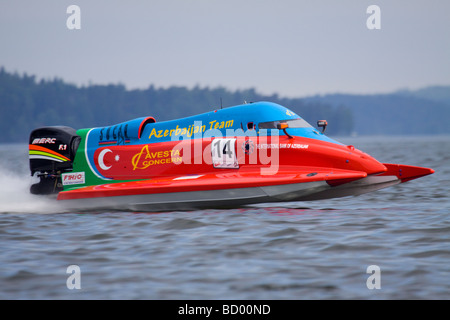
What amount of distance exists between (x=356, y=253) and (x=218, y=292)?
85.0 inches

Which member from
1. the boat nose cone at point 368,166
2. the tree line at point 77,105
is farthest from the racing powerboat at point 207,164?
the tree line at point 77,105

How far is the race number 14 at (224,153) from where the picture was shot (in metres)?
11.1

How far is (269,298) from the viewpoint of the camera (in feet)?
18.1

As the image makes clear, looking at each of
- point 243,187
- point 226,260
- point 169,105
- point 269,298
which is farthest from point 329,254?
point 169,105

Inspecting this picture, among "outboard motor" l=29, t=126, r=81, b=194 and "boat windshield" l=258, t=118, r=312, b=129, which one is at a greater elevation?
"boat windshield" l=258, t=118, r=312, b=129

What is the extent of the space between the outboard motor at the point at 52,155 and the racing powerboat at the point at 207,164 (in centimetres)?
2

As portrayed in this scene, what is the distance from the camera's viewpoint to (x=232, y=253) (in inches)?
285

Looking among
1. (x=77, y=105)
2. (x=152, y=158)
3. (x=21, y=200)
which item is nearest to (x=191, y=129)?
(x=152, y=158)

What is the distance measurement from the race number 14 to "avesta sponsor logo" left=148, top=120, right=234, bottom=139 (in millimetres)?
→ 371

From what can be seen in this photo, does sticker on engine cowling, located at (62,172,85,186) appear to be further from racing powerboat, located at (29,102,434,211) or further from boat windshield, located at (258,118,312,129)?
boat windshield, located at (258,118,312,129)

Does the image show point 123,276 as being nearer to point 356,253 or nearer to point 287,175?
point 356,253

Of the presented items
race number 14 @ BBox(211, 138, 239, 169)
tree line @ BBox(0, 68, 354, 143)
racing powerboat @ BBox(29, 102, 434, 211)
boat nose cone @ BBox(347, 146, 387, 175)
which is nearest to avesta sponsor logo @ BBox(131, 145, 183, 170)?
racing powerboat @ BBox(29, 102, 434, 211)

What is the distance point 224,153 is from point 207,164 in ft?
1.32

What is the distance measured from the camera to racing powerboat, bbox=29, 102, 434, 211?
10539mm
